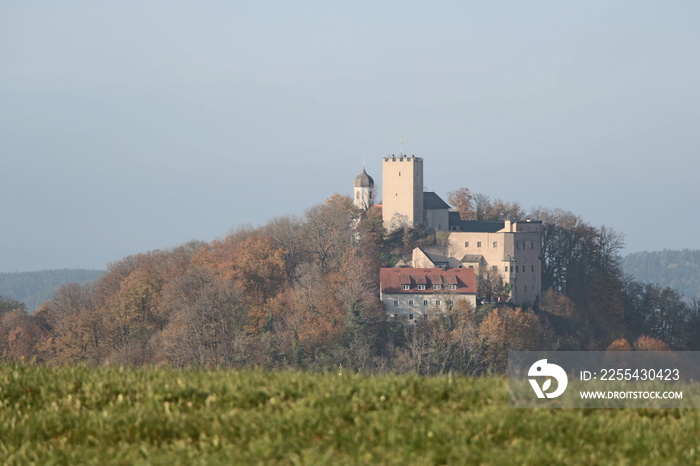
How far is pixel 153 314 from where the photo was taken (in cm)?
7412

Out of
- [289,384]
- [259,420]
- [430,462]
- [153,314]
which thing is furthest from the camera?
[153,314]

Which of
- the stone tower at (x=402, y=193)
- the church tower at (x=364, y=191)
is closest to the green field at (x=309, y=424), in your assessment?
the stone tower at (x=402, y=193)

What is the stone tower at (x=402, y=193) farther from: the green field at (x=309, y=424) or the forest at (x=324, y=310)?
the green field at (x=309, y=424)

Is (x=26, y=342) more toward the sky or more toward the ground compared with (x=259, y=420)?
more toward the ground

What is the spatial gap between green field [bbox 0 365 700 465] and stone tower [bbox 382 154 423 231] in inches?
3113

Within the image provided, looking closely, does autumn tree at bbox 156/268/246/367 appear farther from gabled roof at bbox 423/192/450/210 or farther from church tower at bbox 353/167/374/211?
church tower at bbox 353/167/374/211

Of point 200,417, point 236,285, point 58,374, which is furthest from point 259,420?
point 236,285

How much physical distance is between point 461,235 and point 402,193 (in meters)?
6.75

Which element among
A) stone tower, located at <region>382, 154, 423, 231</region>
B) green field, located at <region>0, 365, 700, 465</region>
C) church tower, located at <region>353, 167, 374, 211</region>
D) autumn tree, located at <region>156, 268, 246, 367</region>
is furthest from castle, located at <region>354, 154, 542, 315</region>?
green field, located at <region>0, 365, 700, 465</region>

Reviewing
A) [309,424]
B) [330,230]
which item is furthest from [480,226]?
[309,424]

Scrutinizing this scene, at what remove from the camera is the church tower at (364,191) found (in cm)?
9669

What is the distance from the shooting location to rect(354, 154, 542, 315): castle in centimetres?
8288

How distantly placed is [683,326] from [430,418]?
8852 cm

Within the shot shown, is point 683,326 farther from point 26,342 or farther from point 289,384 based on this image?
point 289,384
